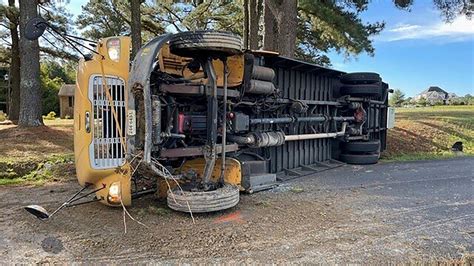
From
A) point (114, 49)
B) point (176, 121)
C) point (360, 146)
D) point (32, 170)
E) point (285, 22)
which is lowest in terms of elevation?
point (32, 170)

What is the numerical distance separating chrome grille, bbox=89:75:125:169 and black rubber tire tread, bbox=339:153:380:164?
5383mm

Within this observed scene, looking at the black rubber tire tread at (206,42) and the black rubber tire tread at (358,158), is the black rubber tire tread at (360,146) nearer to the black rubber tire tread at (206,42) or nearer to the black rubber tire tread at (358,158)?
the black rubber tire tread at (358,158)

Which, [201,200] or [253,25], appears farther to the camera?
[253,25]

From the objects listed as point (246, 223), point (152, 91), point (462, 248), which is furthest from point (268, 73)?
point (462, 248)

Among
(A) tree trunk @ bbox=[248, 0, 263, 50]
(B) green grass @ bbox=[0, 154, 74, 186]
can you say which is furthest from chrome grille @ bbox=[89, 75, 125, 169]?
(A) tree trunk @ bbox=[248, 0, 263, 50]

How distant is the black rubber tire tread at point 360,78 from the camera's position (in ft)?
27.9

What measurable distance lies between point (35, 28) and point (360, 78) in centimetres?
660

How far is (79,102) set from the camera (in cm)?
438

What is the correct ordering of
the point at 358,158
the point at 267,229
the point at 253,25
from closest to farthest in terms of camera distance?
1. the point at 267,229
2. the point at 358,158
3. the point at 253,25

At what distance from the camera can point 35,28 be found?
365cm

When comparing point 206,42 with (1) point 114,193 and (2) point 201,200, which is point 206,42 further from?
(1) point 114,193

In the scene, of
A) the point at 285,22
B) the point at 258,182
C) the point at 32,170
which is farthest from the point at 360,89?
the point at 32,170

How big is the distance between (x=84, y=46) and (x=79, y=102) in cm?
65

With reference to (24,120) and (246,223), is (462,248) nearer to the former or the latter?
(246,223)
